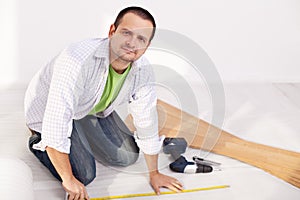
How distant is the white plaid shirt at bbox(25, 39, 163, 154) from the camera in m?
1.50

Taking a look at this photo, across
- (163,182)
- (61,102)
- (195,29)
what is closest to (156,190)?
(163,182)

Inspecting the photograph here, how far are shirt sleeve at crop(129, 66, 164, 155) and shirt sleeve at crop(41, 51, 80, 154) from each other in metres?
0.24

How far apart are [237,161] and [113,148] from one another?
44 centimetres

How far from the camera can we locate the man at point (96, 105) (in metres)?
1.49

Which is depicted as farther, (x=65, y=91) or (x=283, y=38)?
(x=283, y=38)

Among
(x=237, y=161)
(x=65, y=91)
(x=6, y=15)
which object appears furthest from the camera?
(x=6, y=15)

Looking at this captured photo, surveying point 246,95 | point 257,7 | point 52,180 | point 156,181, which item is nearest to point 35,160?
point 52,180

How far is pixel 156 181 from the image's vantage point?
68.8 inches

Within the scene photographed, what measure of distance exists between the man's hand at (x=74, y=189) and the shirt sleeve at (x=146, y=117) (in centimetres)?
25

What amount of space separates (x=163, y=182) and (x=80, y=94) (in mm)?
405

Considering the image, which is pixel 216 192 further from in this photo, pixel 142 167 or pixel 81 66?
pixel 81 66

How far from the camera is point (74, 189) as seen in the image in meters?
1.60

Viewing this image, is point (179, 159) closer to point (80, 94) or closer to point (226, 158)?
point (226, 158)

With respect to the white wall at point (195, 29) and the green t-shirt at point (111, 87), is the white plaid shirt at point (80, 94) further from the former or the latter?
the white wall at point (195, 29)
